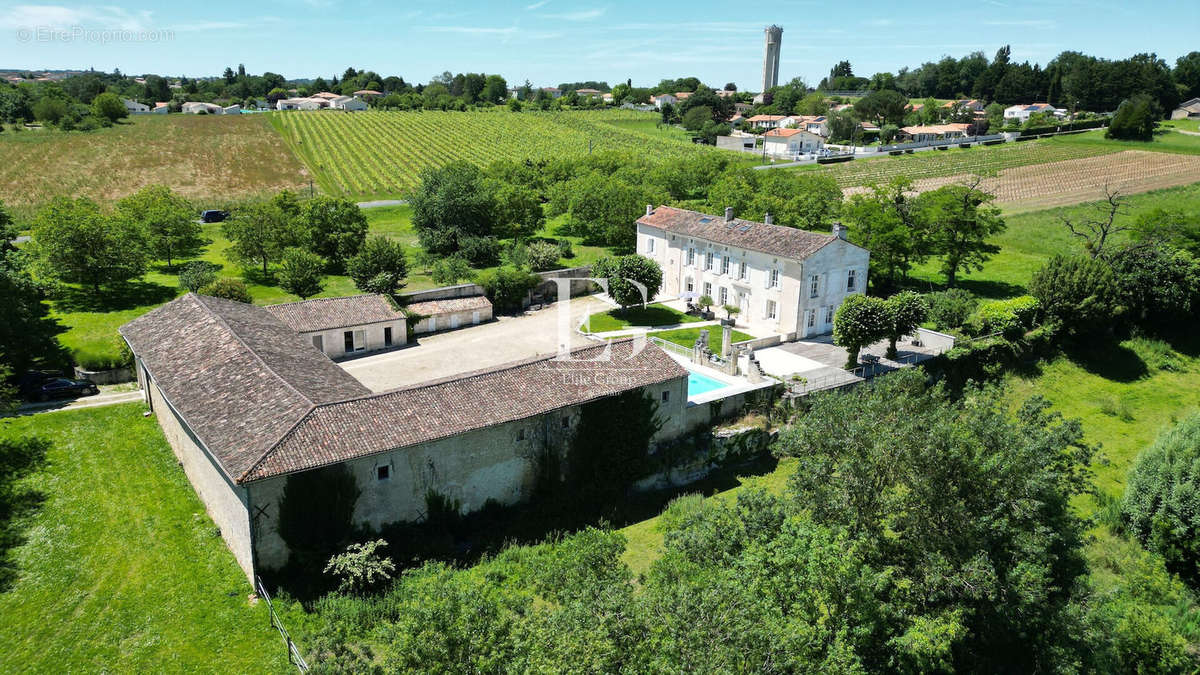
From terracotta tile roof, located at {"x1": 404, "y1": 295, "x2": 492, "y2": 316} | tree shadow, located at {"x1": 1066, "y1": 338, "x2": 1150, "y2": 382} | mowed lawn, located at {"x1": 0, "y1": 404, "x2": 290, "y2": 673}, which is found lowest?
tree shadow, located at {"x1": 1066, "y1": 338, "x2": 1150, "y2": 382}

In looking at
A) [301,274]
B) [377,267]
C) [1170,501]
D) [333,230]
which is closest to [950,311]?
[1170,501]

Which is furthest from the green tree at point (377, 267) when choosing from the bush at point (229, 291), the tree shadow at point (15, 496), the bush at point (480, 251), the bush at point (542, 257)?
the tree shadow at point (15, 496)

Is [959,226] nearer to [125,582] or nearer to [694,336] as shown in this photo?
[694,336]

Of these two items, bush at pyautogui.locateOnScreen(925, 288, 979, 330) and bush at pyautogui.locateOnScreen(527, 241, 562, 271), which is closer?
bush at pyautogui.locateOnScreen(925, 288, 979, 330)

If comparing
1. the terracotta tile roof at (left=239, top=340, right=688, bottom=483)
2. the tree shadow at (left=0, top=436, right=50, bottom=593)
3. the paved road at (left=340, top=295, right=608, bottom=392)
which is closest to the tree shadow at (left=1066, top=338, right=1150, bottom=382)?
the terracotta tile roof at (left=239, top=340, right=688, bottom=483)

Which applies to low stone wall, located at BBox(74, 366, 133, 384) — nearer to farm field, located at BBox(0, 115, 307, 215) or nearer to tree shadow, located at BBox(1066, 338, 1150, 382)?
farm field, located at BBox(0, 115, 307, 215)
